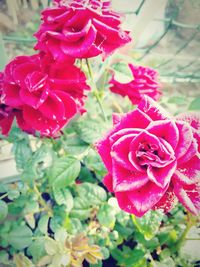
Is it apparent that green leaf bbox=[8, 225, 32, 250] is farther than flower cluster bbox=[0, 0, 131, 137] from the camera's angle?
Yes

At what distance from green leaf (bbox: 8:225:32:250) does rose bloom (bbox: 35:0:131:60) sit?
1.29 feet

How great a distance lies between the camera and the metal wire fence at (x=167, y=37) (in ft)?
2.56

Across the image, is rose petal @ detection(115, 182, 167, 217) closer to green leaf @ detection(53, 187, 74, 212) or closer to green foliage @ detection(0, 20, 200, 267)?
green foliage @ detection(0, 20, 200, 267)

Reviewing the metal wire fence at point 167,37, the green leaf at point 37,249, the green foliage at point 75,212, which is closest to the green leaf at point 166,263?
the green foliage at point 75,212

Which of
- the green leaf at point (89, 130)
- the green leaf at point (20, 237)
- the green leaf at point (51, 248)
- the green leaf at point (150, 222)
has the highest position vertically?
the green leaf at point (89, 130)

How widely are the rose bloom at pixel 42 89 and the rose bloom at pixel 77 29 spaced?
0.04 metres

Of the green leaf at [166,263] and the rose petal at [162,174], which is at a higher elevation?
the rose petal at [162,174]

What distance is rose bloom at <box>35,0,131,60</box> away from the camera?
0.50 meters

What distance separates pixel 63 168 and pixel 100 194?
0.14 m

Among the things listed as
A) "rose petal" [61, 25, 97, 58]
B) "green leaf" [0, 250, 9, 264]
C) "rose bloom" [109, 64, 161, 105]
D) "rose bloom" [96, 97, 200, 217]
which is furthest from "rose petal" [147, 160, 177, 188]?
"green leaf" [0, 250, 9, 264]

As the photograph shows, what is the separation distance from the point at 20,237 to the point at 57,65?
0.38m

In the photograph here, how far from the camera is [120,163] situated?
41cm

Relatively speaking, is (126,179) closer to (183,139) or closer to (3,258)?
(183,139)

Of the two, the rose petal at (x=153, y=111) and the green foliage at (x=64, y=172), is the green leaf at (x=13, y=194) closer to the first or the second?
the green foliage at (x=64, y=172)
